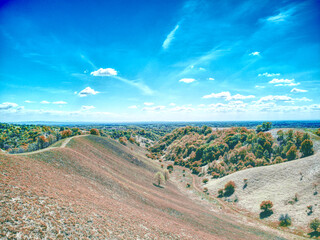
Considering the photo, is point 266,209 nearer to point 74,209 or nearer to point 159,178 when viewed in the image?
point 159,178

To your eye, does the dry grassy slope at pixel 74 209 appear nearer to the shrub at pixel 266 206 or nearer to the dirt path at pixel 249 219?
the dirt path at pixel 249 219

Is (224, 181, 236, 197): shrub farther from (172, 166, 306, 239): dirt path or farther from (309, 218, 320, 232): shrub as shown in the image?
(309, 218, 320, 232): shrub

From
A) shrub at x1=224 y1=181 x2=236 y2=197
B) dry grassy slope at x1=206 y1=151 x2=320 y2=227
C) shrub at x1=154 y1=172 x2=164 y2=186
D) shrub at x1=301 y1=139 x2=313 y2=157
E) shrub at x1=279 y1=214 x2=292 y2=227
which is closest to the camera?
shrub at x1=279 y1=214 x2=292 y2=227

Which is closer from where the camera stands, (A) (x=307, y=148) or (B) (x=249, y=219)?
(B) (x=249, y=219)

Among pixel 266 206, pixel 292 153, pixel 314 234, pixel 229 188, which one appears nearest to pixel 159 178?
pixel 229 188

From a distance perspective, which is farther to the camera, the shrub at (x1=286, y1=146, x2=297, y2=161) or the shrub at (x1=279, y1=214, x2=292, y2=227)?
the shrub at (x1=286, y1=146, x2=297, y2=161)

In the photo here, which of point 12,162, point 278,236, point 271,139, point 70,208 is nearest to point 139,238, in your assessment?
point 70,208

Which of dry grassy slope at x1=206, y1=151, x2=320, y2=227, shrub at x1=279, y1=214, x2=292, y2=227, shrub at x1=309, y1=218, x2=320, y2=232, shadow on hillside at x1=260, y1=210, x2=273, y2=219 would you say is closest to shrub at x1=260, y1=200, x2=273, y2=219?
shadow on hillside at x1=260, y1=210, x2=273, y2=219
